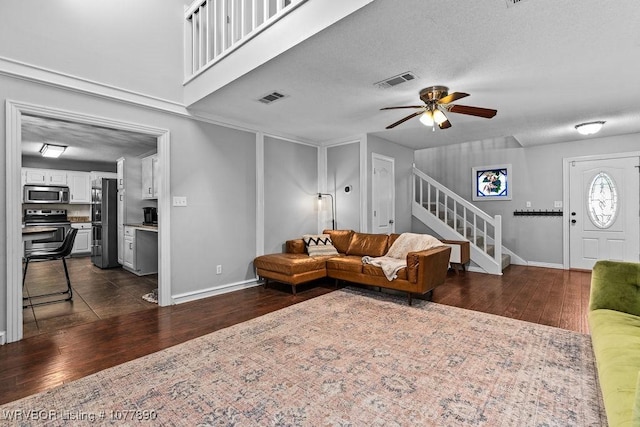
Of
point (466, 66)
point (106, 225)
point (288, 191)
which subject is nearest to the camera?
point (466, 66)

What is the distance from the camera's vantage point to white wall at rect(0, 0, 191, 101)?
284 centimetres

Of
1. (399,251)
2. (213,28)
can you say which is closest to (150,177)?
(213,28)

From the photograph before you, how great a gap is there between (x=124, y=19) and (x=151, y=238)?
3.60 m

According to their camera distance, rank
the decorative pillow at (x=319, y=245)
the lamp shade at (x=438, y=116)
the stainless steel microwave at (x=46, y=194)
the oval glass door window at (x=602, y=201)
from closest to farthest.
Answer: the lamp shade at (x=438, y=116), the decorative pillow at (x=319, y=245), the oval glass door window at (x=602, y=201), the stainless steel microwave at (x=46, y=194)

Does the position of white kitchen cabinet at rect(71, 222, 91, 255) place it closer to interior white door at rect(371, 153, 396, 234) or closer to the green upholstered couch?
interior white door at rect(371, 153, 396, 234)

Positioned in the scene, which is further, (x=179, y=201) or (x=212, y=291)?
(x=212, y=291)

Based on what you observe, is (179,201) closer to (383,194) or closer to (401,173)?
(383,194)

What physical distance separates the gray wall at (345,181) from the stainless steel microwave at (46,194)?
22.6ft

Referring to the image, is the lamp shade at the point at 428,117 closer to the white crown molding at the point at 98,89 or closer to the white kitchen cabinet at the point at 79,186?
the white crown molding at the point at 98,89

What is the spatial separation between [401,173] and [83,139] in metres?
6.03

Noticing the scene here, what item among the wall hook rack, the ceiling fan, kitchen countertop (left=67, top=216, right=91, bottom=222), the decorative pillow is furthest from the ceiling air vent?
kitchen countertop (left=67, top=216, right=91, bottom=222)

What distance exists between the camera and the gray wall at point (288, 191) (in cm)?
501

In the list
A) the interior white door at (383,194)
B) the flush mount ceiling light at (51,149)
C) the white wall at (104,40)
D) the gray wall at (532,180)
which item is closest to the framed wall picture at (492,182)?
the gray wall at (532,180)

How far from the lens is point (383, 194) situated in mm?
5828
